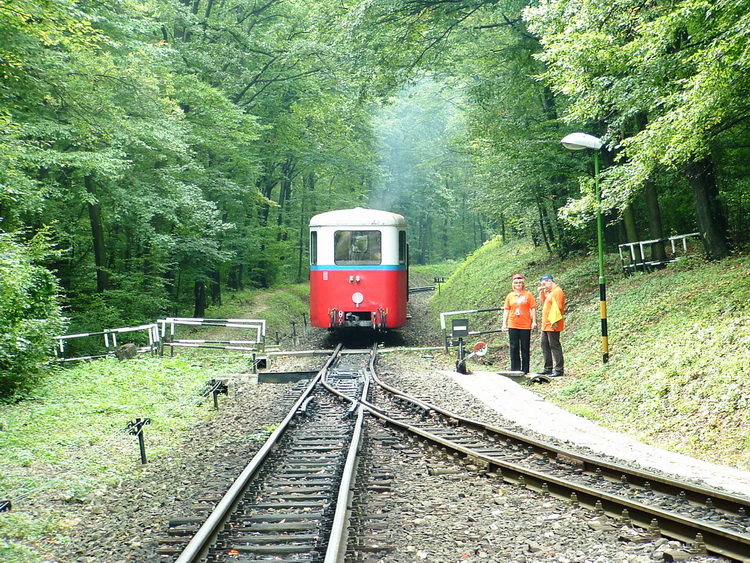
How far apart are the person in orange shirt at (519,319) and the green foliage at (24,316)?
7695mm

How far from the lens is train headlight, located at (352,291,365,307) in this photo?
15914 millimetres

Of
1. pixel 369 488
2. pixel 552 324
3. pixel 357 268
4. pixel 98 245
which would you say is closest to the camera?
pixel 369 488

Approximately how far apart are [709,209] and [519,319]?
4.48 m

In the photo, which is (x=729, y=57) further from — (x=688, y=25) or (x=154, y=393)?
(x=154, y=393)

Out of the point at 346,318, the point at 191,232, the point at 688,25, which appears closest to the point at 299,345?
the point at 346,318

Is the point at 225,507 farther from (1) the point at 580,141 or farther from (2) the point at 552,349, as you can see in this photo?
(1) the point at 580,141

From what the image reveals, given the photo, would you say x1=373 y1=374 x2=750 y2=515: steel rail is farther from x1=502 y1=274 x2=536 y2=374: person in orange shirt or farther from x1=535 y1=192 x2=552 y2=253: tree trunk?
x1=535 y1=192 x2=552 y2=253: tree trunk

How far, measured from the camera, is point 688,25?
8.94 m

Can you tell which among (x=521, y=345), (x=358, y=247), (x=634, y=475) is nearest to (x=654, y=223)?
(x=521, y=345)

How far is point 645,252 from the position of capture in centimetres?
1631

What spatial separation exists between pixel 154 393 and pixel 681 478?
803 centimetres

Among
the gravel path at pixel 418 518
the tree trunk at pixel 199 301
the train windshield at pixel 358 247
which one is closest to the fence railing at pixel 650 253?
the train windshield at pixel 358 247

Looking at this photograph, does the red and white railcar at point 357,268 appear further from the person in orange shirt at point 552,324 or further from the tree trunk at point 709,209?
the tree trunk at point 709,209

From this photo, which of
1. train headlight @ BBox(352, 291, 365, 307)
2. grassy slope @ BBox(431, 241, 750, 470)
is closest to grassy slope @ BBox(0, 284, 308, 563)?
train headlight @ BBox(352, 291, 365, 307)
